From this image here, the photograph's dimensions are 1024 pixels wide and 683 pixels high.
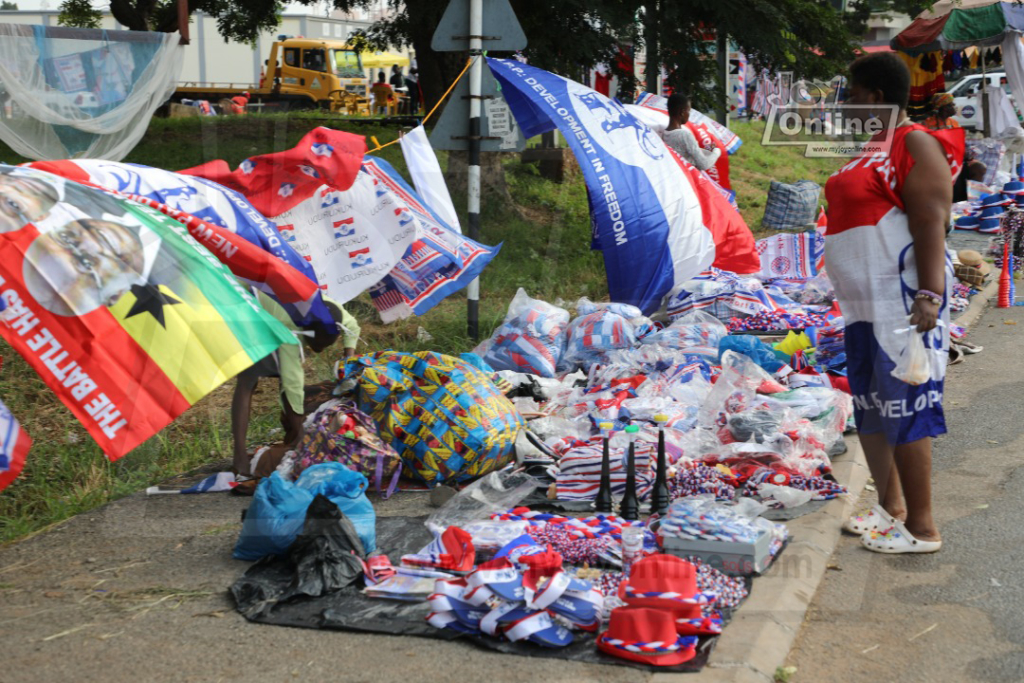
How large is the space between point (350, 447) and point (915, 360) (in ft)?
8.20

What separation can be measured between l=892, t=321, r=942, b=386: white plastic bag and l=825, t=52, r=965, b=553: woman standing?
0.04 metres

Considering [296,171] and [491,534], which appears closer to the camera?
[491,534]

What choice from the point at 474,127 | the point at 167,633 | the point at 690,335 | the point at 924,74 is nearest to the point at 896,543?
the point at 167,633

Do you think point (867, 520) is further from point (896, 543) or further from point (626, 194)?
point (626, 194)

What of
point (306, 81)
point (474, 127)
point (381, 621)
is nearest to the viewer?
point (381, 621)

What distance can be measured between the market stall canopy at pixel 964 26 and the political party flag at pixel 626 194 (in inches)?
382

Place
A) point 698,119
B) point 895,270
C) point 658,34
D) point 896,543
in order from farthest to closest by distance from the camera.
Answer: point 698,119 < point 658,34 < point 896,543 < point 895,270

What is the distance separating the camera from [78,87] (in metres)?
9.02

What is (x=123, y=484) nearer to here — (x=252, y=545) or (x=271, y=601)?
(x=252, y=545)

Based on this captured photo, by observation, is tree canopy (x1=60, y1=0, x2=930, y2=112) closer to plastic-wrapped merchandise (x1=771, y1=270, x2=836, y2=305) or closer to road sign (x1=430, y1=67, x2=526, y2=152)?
plastic-wrapped merchandise (x1=771, y1=270, x2=836, y2=305)

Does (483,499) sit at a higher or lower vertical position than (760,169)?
lower

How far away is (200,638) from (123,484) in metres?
2.01

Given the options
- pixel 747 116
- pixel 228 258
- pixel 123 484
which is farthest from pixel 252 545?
pixel 747 116

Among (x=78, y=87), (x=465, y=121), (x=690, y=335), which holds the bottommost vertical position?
(x=690, y=335)
